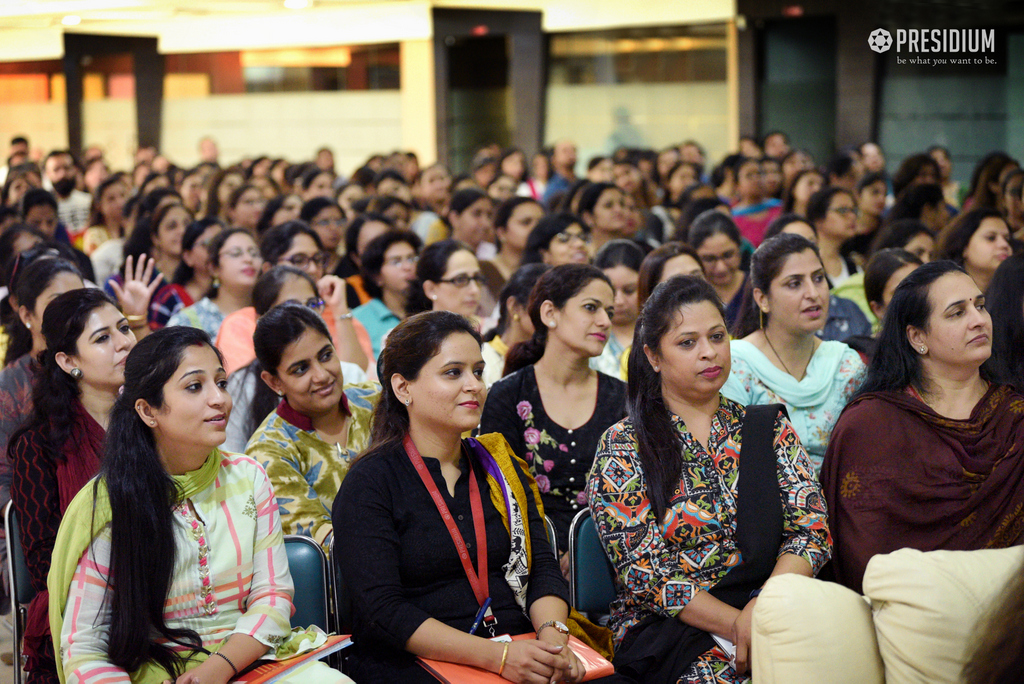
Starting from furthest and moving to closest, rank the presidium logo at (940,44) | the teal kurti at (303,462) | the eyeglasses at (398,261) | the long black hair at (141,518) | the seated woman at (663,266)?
1. the presidium logo at (940,44)
2. the eyeglasses at (398,261)
3. the seated woman at (663,266)
4. the teal kurti at (303,462)
5. the long black hair at (141,518)

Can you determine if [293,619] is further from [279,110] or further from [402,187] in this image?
[279,110]

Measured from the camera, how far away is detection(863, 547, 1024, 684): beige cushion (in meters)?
1.79

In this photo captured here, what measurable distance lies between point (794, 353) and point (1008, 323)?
635 mm

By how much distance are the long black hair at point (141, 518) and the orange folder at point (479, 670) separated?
526 millimetres

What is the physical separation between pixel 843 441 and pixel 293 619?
1.48 meters

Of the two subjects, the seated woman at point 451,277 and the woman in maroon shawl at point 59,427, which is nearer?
the woman in maroon shawl at point 59,427

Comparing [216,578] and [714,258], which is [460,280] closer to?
[714,258]

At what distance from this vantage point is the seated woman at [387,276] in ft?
15.9

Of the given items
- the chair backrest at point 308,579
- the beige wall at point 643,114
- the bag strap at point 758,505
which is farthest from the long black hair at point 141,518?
the beige wall at point 643,114

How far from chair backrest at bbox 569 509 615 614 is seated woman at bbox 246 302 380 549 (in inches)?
27.0

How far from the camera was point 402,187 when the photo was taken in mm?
8188

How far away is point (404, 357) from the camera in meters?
2.52

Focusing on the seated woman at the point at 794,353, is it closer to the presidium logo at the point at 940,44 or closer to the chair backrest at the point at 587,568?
the chair backrest at the point at 587,568

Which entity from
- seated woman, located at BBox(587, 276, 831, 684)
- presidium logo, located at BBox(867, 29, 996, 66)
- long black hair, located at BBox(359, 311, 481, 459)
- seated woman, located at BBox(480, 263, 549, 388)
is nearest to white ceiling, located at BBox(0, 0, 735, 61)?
presidium logo, located at BBox(867, 29, 996, 66)
